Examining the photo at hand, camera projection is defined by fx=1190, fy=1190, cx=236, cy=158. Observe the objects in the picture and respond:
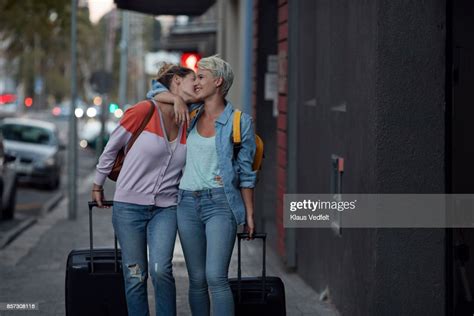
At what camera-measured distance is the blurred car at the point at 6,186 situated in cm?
1647

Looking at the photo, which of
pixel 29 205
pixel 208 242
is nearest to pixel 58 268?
pixel 208 242

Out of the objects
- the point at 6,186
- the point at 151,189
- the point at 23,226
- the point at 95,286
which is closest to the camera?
the point at 151,189

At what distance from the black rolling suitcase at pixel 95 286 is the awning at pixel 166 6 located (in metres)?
8.07

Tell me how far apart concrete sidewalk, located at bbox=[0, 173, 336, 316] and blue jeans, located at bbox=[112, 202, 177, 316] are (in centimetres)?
169

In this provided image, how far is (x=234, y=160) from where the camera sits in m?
6.41

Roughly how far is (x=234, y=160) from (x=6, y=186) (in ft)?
36.1

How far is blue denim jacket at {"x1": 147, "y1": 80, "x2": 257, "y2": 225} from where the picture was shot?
6.31m

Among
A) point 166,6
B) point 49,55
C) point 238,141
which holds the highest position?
point 49,55

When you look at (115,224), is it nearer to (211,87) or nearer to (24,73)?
(211,87)

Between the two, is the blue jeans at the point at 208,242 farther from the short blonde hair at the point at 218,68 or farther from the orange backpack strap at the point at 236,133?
the short blonde hair at the point at 218,68

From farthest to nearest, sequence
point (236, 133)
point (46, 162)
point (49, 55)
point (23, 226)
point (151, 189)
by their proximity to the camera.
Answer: point (49, 55) < point (46, 162) < point (23, 226) < point (151, 189) < point (236, 133)

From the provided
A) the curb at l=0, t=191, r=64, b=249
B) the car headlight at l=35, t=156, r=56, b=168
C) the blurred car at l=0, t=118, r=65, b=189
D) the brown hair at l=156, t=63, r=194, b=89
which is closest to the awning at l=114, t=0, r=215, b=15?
the curb at l=0, t=191, r=64, b=249

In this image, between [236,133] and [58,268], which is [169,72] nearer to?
[236,133]

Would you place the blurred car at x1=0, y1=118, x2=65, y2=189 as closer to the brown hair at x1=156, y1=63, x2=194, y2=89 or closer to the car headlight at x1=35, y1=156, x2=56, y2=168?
the car headlight at x1=35, y1=156, x2=56, y2=168
